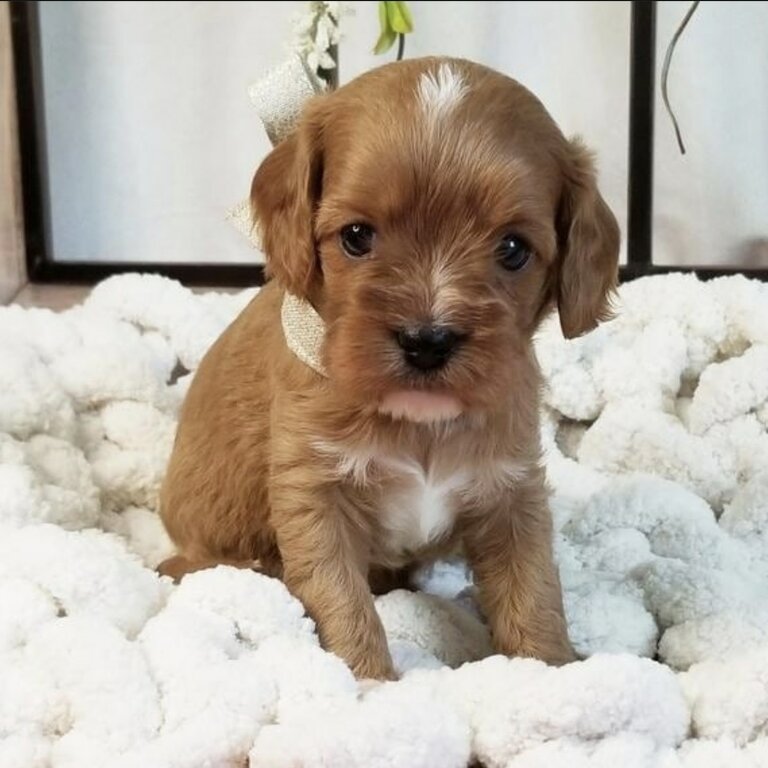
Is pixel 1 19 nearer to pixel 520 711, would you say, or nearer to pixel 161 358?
pixel 161 358

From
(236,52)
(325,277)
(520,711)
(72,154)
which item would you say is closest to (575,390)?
(325,277)

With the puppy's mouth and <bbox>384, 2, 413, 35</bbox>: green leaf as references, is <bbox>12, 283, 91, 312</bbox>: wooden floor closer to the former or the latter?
<bbox>384, 2, 413, 35</bbox>: green leaf

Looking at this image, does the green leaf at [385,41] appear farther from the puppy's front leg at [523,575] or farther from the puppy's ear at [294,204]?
the puppy's front leg at [523,575]

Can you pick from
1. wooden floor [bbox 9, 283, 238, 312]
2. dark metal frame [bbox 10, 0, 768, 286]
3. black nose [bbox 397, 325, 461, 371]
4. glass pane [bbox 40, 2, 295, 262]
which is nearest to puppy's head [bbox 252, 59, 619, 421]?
black nose [bbox 397, 325, 461, 371]

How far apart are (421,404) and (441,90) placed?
14.7 inches

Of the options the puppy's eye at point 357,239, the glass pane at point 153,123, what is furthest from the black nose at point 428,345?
the glass pane at point 153,123

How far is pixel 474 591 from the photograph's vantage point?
6.50 feet

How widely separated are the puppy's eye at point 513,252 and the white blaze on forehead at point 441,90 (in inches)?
6.6

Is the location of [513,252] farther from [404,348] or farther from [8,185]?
[8,185]

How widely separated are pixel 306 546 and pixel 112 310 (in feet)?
3.81

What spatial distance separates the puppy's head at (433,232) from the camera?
1.46 metres

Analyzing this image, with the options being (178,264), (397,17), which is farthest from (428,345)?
(178,264)

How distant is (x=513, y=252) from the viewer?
5.13 feet

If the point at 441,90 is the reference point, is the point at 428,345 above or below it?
below
